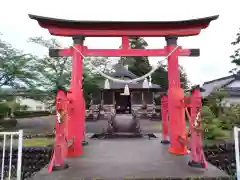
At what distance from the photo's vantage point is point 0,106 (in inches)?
676

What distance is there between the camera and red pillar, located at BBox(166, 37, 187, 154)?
574 centimetres

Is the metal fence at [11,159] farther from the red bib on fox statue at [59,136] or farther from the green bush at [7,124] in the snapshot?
the green bush at [7,124]

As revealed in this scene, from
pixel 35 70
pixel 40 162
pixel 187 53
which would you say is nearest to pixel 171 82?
pixel 187 53

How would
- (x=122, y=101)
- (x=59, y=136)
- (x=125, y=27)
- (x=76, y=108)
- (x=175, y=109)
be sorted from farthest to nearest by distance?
(x=122, y=101) < (x=125, y=27) < (x=175, y=109) < (x=76, y=108) < (x=59, y=136)

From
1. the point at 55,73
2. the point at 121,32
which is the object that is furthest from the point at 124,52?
the point at 55,73

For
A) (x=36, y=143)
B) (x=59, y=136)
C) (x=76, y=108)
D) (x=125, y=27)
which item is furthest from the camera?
(x=36, y=143)

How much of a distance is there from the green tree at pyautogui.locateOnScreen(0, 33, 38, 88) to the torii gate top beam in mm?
9270

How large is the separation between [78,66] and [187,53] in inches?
137

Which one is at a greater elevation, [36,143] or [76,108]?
[76,108]

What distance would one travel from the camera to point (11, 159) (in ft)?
11.5

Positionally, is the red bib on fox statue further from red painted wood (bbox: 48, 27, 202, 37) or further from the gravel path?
the gravel path

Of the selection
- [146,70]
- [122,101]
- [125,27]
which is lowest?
[122,101]

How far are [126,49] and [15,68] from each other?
10639 millimetres

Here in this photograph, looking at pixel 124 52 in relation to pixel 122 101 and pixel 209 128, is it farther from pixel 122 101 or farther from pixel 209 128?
pixel 122 101
